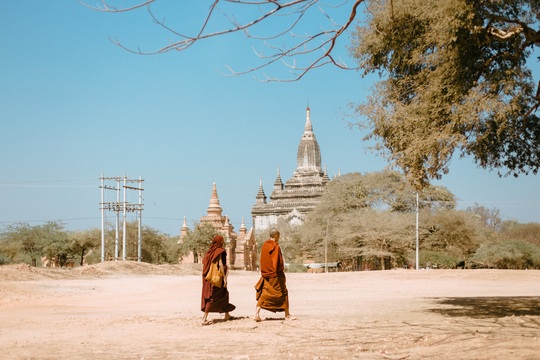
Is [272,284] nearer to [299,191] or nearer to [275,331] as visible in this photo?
[275,331]

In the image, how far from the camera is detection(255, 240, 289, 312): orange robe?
Answer: 36.2 feet

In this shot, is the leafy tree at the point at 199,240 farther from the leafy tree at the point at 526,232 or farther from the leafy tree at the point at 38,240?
the leafy tree at the point at 526,232

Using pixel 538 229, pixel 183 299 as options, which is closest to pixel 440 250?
pixel 538 229

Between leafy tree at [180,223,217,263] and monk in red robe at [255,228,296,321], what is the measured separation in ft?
136

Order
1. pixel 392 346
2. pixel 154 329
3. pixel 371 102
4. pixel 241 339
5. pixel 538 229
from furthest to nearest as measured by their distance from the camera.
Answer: pixel 538 229
pixel 371 102
pixel 154 329
pixel 241 339
pixel 392 346

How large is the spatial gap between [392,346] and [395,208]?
41.6 metres

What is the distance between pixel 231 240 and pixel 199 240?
9.04ft

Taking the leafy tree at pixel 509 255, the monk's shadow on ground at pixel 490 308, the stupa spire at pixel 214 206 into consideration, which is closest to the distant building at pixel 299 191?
the stupa spire at pixel 214 206

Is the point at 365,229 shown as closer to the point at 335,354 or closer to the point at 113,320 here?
the point at 113,320

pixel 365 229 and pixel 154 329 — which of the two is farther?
pixel 365 229

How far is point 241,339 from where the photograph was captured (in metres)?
9.06

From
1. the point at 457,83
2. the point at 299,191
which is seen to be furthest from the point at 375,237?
the point at 299,191

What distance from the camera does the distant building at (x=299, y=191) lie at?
84750mm

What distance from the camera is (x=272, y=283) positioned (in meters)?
11.1
